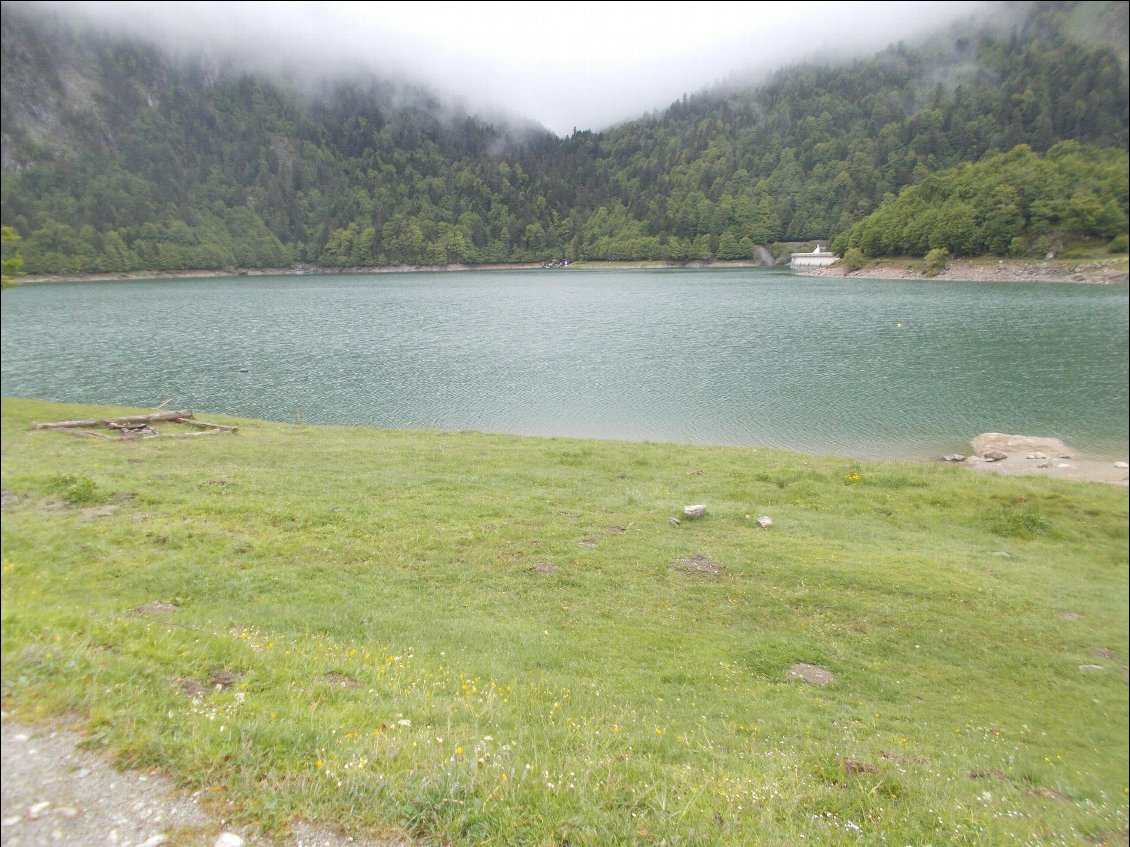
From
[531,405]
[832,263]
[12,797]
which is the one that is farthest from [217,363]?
[832,263]

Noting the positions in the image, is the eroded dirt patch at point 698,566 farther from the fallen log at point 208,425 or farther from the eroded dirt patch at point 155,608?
the fallen log at point 208,425

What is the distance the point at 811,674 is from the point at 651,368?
4233 centimetres

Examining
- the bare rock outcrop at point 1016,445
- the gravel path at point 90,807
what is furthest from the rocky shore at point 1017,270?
the gravel path at point 90,807

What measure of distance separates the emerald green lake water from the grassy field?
1434 centimetres

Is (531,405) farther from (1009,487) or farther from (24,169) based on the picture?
(24,169)

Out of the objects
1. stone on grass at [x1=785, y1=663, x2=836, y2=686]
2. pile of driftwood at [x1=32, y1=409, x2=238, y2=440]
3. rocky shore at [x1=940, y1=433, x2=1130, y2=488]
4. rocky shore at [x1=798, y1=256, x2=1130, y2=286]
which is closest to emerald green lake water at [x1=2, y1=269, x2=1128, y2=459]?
rocky shore at [x1=940, y1=433, x2=1130, y2=488]

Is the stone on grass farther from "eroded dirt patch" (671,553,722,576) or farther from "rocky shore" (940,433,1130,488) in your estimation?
"rocky shore" (940,433,1130,488)

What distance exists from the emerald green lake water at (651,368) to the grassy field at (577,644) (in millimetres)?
14335

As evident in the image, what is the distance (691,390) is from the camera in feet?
148

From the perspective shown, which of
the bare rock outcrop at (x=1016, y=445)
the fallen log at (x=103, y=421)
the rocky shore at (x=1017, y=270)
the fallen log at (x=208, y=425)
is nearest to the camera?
the fallen log at (x=103, y=421)

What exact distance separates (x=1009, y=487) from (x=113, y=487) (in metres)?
31.7

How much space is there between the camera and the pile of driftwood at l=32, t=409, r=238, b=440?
2566cm

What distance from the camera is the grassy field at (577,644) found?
17.9ft

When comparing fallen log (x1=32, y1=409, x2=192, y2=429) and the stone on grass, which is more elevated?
fallen log (x1=32, y1=409, x2=192, y2=429)
